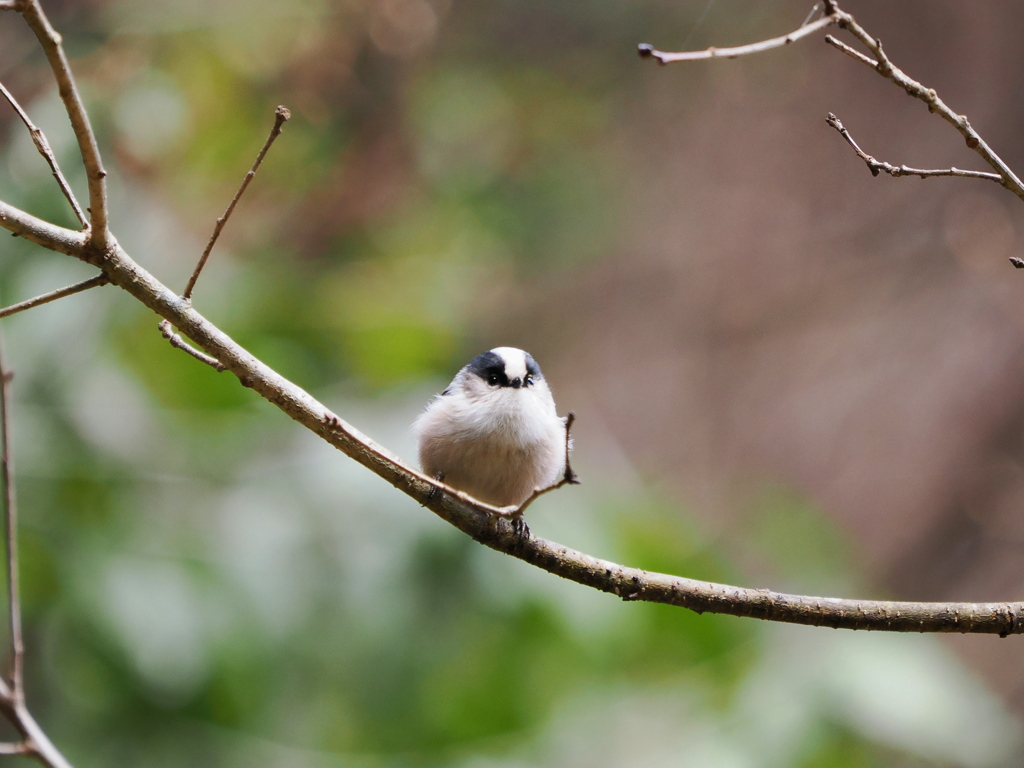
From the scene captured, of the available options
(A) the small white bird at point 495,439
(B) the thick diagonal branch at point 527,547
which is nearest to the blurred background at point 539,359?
(A) the small white bird at point 495,439

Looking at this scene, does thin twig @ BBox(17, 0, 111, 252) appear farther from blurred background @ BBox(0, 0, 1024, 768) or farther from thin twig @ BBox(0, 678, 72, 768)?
blurred background @ BBox(0, 0, 1024, 768)

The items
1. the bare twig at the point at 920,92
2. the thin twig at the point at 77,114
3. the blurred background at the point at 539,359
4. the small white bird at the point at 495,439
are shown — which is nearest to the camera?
the thin twig at the point at 77,114

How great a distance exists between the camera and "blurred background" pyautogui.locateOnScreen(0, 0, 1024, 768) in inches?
138

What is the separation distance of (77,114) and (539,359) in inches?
189

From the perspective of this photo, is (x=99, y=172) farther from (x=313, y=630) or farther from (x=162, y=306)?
(x=313, y=630)

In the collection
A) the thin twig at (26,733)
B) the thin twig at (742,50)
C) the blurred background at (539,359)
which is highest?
the blurred background at (539,359)

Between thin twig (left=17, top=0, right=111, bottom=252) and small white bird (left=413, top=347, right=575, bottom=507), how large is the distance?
0.93m

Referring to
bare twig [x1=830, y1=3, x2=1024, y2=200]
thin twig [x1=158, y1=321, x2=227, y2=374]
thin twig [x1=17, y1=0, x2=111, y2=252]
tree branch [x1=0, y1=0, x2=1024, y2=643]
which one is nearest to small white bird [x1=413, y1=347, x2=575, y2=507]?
tree branch [x1=0, y1=0, x2=1024, y2=643]

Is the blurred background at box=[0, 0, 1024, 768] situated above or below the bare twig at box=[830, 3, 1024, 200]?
above

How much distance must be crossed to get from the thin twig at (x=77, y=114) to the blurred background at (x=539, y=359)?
83.3 inches

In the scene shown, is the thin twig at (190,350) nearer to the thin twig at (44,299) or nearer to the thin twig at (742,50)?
the thin twig at (44,299)

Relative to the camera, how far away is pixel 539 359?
589 cm

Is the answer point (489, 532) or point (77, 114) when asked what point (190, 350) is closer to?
point (77, 114)

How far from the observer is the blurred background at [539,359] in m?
3.52
